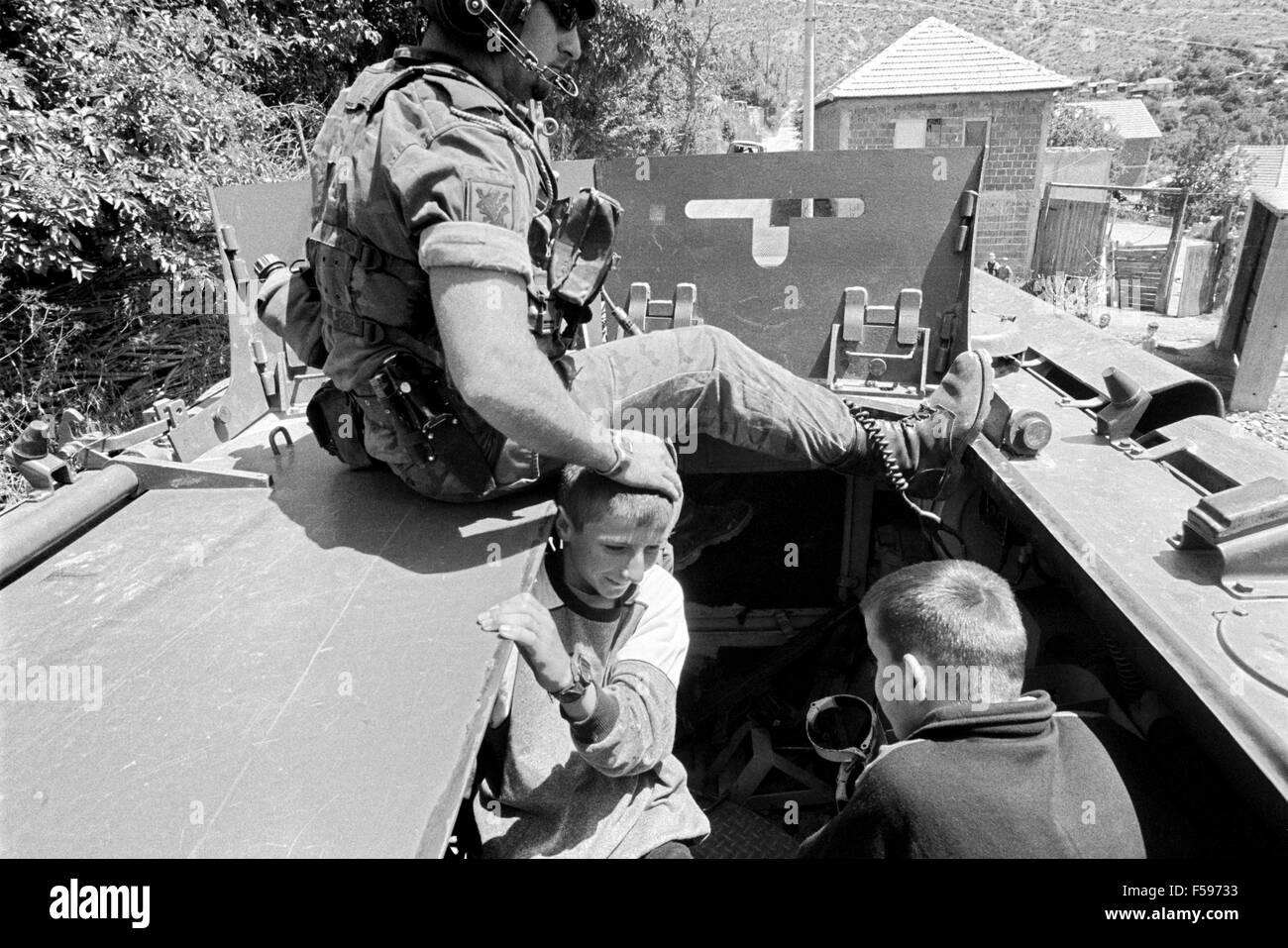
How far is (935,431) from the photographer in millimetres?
2590

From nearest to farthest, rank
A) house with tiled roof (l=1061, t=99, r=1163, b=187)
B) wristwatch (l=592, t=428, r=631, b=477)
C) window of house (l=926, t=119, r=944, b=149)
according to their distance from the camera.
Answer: wristwatch (l=592, t=428, r=631, b=477)
window of house (l=926, t=119, r=944, b=149)
house with tiled roof (l=1061, t=99, r=1163, b=187)

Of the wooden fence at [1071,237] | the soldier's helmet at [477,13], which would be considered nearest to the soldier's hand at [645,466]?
the soldier's helmet at [477,13]

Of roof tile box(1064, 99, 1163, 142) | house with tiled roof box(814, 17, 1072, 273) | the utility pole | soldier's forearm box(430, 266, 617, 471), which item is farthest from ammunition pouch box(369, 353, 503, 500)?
roof tile box(1064, 99, 1163, 142)

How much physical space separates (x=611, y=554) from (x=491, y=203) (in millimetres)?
789

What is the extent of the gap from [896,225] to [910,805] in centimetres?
228

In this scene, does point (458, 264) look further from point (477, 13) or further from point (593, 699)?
point (593, 699)

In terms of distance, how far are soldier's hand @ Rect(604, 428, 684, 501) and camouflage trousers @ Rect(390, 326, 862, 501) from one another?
12.3 inches

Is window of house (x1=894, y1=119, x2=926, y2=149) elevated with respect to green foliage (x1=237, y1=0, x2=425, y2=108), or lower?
lower

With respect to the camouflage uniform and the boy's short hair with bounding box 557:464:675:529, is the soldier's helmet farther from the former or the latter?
the boy's short hair with bounding box 557:464:675:529

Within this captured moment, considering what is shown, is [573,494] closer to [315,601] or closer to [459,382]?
[459,382]

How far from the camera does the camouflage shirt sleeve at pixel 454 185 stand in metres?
1.78

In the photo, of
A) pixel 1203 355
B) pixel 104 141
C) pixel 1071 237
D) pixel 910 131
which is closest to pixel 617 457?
pixel 104 141

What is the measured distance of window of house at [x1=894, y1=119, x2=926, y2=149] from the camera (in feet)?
72.9

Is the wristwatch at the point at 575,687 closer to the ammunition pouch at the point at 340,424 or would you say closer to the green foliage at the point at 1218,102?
the ammunition pouch at the point at 340,424
